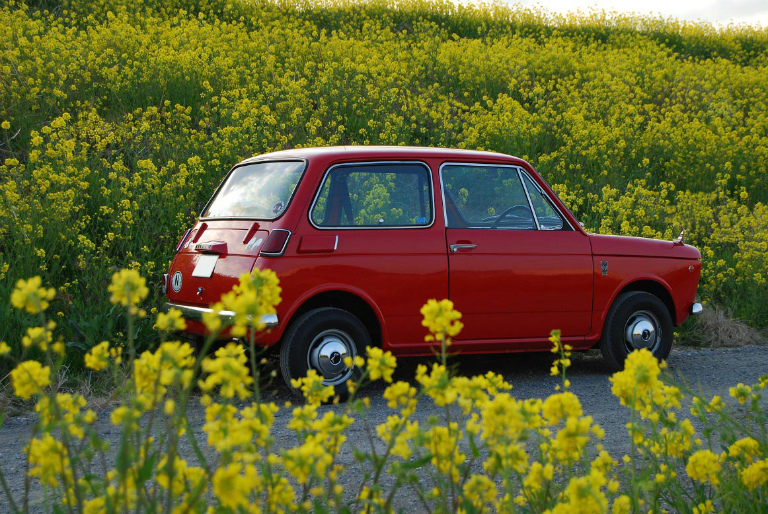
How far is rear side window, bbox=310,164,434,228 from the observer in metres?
5.86

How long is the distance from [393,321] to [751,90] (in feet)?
54.8

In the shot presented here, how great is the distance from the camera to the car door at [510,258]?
20.3 feet

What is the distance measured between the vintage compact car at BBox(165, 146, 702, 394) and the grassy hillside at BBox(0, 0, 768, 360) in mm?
1497

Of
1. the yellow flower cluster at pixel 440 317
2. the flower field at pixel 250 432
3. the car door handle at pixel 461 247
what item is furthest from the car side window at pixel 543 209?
the yellow flower cluster at pixel 440 317

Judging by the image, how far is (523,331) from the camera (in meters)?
6.46

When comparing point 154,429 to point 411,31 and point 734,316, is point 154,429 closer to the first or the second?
point 734,316

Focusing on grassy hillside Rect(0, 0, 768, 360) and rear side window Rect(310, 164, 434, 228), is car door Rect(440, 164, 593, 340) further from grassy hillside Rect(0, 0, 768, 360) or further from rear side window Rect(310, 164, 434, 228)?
grassy hillside Rect(0, 0, 768, 360)

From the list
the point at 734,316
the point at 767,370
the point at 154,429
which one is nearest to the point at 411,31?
the point at 734,316

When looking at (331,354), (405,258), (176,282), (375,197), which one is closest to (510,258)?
(405,258)

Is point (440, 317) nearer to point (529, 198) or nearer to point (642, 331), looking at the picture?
point (529, 198)

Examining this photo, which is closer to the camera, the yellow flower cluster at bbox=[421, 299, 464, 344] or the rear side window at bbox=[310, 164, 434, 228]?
the yellow flower cluster at bbox=[421, 299, 464, 344]

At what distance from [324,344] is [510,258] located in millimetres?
1596

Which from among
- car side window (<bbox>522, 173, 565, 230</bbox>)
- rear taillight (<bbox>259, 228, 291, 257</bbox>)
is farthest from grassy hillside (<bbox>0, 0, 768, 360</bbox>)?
car side window (<bbox>522, 173, 565, 230</bbox>)

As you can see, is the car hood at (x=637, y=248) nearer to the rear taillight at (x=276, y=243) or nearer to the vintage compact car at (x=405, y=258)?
the vintage compact car at (x=405, y=258)
